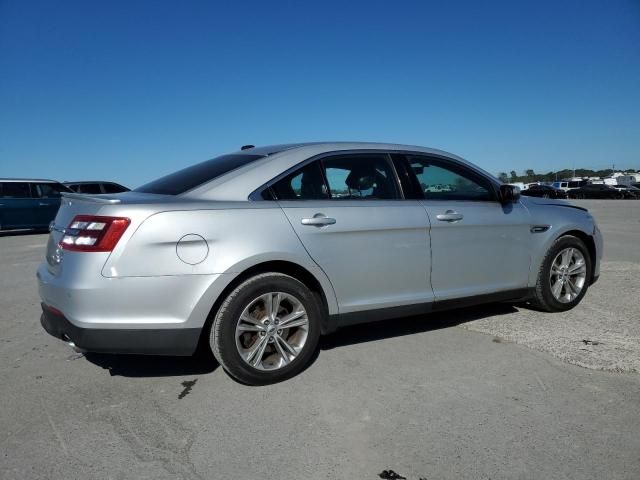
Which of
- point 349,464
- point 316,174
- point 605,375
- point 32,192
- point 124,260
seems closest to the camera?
point 349,464

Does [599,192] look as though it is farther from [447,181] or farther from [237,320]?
[237,320]

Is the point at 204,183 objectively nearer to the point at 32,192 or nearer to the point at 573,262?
the point at 573,262

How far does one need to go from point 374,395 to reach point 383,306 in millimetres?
765

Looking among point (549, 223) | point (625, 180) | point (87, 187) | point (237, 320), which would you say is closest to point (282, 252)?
point (237, 320)

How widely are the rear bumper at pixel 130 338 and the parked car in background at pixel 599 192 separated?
5082 centimetres

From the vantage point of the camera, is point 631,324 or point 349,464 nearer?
point 349,464

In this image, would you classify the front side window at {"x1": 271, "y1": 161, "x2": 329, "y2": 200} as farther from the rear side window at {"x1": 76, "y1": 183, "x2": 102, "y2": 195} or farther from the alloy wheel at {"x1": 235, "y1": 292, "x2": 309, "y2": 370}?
the rear side window at {"x1": 76, "y1": 183, "x2": 102, "y2": 195}

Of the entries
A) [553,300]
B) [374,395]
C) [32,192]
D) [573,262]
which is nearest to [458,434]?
[374,395]

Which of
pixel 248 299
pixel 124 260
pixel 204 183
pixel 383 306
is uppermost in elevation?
pixel 204 183

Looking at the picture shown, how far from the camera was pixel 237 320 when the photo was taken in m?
3.06

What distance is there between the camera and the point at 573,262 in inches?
190

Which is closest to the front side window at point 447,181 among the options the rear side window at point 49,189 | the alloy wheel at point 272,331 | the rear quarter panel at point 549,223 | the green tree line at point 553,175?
the rear quarter panel at point 549,223

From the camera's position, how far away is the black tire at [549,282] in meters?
4.53

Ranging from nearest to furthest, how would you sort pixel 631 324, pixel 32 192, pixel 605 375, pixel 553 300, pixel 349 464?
1. pixel 349 464
2. pixel 605 375
3. pixel 631 324
4. pixel 553 300
5. pixel 32 192
